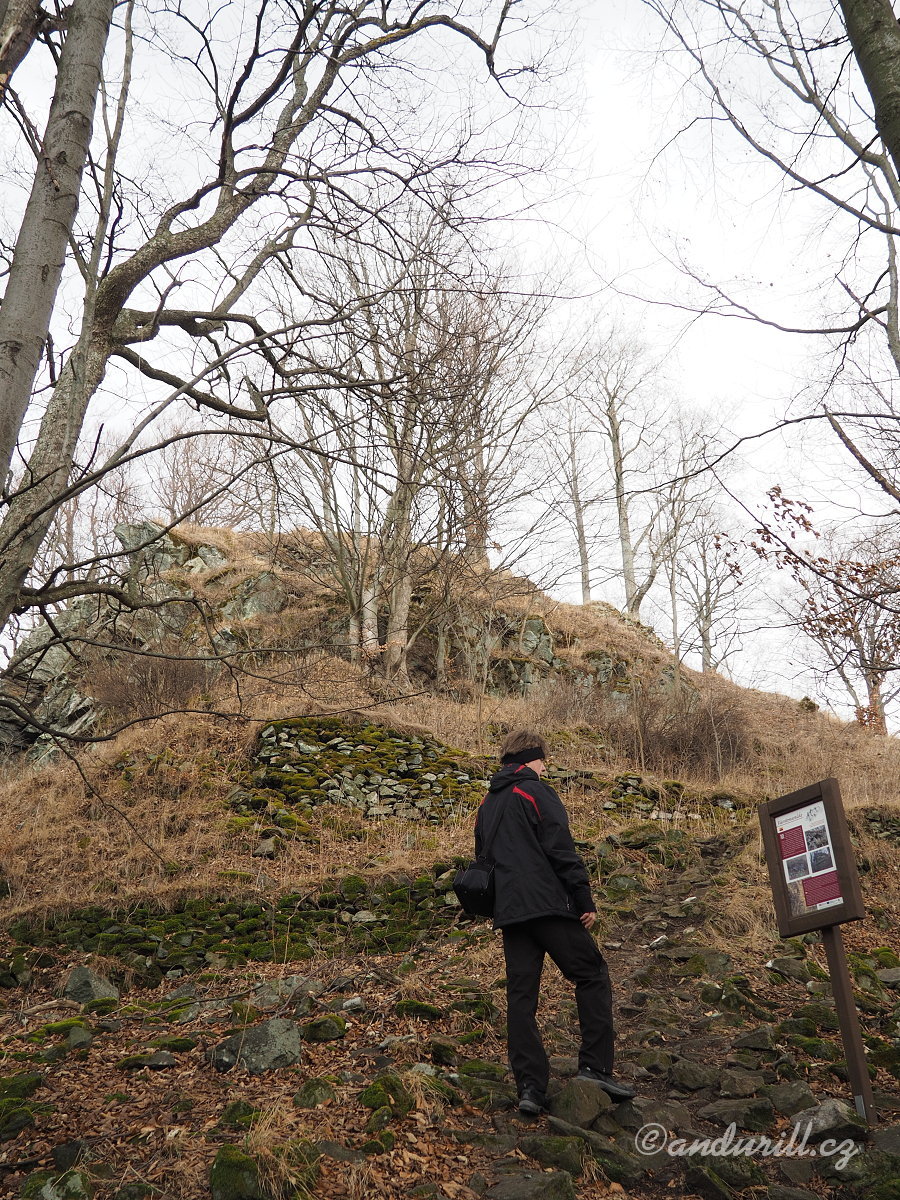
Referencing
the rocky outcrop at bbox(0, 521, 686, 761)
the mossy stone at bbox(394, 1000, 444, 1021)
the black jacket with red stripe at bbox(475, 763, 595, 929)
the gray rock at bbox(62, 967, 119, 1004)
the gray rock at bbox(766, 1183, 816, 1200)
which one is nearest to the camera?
the gray rock at bbox(766, 1183, 816, 1200)

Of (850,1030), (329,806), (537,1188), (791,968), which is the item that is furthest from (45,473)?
(329,806)

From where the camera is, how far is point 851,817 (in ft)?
27.6

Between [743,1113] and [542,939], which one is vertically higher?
[542,939]

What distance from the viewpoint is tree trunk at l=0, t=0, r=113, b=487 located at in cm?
273

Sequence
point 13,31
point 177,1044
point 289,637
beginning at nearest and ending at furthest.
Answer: point 13,31
point 177,1044
point 289,637

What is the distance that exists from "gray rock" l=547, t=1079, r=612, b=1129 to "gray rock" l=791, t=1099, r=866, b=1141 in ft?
2.80

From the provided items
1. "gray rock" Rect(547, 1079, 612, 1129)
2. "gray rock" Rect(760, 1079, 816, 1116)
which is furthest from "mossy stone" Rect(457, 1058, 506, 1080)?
"gray rock" Rect(760, 1079, 816, 1116)

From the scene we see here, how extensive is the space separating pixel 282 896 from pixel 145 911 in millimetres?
1350

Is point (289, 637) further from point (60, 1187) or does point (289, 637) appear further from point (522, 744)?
point (60, 1187)

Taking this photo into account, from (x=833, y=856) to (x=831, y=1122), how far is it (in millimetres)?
1120

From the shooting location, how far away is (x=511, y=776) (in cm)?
420

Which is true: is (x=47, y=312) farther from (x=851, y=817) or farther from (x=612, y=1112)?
(x=851, y=817)

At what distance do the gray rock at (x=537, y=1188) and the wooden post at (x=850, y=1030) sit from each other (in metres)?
1.54

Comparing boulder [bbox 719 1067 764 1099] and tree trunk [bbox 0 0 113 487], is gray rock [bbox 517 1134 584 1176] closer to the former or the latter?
boulder [bbox 719 1067 764 1099]
